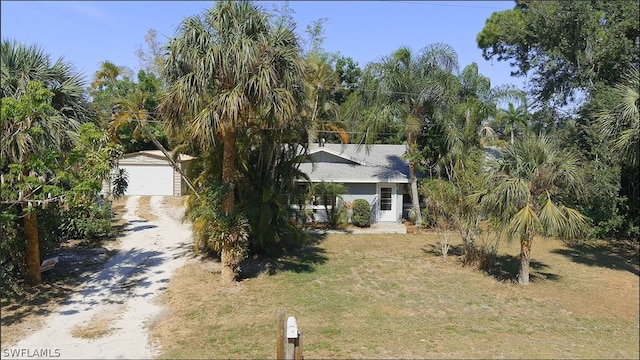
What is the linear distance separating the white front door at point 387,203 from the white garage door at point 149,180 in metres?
12.5

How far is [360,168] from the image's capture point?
23.8 metres

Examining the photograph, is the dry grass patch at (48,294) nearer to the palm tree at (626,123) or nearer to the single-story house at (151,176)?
the single-story house at (151,176)

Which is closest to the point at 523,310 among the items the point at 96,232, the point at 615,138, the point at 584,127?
the point at 615,138

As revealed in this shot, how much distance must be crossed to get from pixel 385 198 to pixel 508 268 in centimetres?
893

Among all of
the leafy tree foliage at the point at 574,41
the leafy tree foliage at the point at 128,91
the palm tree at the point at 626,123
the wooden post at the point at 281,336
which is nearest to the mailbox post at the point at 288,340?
the wooden post at the point at 281,336

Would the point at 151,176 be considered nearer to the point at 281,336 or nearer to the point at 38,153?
the point at 38,153

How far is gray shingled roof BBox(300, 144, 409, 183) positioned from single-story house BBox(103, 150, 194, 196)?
27.8 ft

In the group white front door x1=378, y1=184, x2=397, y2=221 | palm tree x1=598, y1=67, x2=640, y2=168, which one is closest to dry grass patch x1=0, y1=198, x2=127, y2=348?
white front door x1=378, y1=184, x2=397, y2=221

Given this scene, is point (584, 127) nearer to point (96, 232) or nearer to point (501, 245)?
point (501, 245)

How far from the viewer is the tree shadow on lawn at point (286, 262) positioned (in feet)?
46.4

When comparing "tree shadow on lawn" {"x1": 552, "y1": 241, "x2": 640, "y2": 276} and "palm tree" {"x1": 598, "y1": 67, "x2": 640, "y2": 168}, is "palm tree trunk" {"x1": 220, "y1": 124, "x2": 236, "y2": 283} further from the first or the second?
"tree shadow on lawn" {"x1": 552, "y1": 241, "x2": 640, "y2": 276}

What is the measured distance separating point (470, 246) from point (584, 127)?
340 inches

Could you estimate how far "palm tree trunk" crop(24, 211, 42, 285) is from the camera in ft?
37.3

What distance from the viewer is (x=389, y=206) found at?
23.5 m
